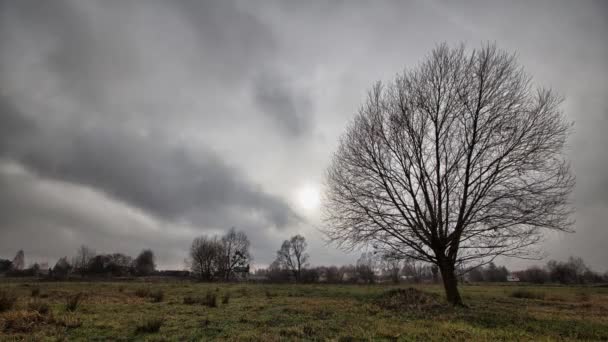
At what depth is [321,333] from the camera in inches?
287

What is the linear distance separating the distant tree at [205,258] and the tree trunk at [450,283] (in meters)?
75.0

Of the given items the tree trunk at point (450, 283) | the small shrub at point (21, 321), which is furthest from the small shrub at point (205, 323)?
the tree trunk at point (450, 283)

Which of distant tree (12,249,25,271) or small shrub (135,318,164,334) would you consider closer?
small shrub (135,318,164,334)

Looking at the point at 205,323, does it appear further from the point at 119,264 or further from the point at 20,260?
the point at 20,260

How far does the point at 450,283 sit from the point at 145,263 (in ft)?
400

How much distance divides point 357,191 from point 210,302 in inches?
351

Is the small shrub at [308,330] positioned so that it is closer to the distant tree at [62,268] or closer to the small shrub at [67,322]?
the small shrub at [67,322]

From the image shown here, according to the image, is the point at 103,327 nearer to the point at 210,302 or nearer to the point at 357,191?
the point at 210,302

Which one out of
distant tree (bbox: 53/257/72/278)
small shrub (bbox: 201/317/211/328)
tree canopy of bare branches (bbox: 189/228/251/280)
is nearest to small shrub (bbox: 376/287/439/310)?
small shrub (bbox: 201/317/211/328)

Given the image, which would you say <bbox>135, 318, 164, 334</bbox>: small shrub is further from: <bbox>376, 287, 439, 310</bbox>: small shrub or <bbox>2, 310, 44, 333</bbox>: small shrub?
<bbox>376, 287, 439, 310</bbox>: small shrub

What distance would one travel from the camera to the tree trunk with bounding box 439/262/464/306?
1295 cm

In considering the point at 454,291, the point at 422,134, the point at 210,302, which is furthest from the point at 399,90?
the point at 210,302

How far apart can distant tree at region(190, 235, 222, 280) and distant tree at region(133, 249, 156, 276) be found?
121ft

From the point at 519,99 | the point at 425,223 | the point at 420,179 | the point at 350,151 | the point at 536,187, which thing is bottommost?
the point at 425,223
